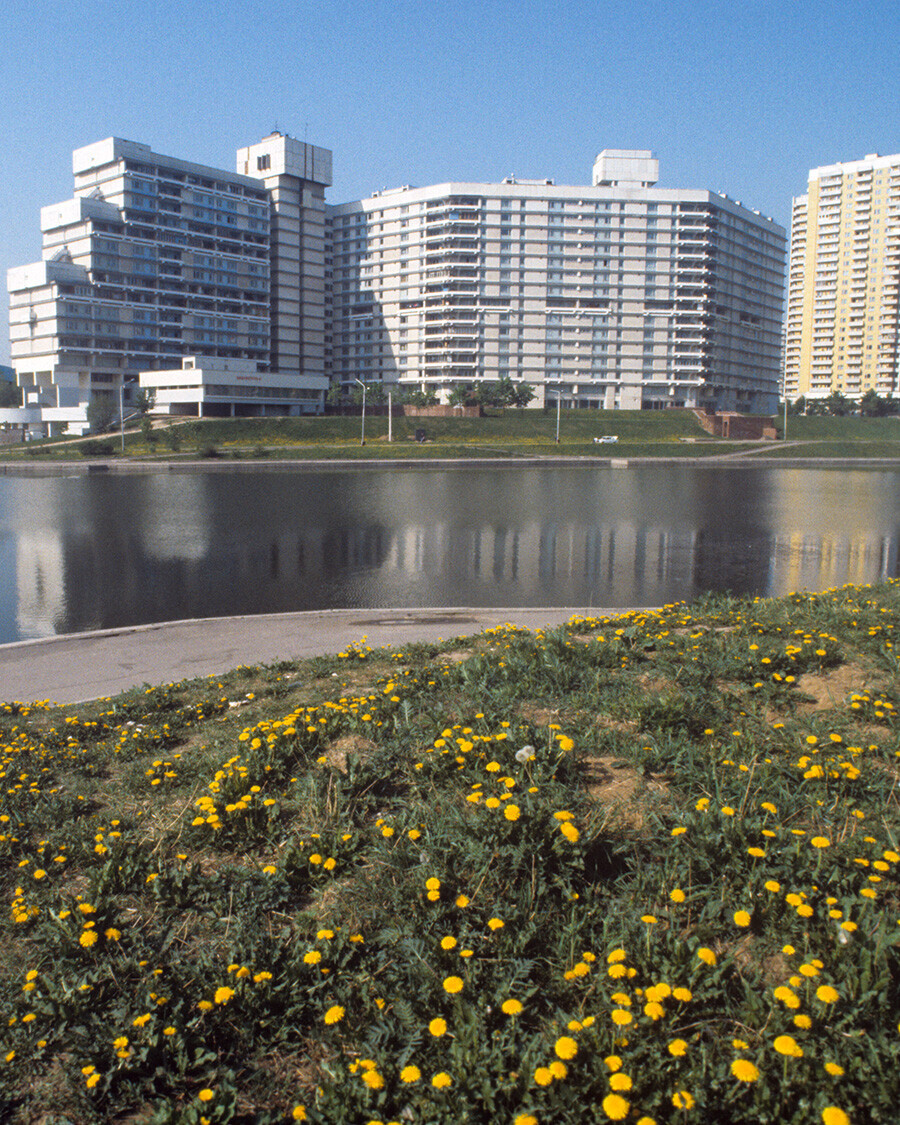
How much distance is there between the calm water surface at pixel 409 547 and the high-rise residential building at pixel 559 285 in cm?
10701

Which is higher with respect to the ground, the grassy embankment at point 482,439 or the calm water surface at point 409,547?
the grassy embankment at point 482,439

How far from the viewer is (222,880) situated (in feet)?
14.9

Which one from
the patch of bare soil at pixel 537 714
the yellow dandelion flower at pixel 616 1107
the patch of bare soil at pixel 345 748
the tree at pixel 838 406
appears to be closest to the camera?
the yellow dandelion flower at pixel 616 1107

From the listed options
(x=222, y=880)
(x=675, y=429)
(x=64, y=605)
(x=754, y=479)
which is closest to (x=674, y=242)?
(x=675, y=429)

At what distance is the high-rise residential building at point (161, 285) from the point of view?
122m

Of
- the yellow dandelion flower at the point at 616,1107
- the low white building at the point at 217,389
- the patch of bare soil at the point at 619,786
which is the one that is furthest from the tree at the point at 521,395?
the yellow dandelion flower at the point at 616,1107

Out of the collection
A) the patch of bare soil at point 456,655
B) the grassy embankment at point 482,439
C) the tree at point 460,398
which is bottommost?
the patch of bare soil at point 456,655

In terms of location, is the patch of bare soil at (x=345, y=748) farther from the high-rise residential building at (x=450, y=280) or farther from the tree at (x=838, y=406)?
the tree at (x=838, y=406)

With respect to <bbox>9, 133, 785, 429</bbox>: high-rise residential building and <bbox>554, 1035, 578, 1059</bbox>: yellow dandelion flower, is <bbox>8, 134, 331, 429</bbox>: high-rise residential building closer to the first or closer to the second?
<bbox>9, 133, 785, 429</bbox>: high-rise residential building

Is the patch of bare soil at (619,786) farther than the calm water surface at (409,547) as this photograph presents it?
No

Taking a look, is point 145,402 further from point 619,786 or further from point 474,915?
point 474,915

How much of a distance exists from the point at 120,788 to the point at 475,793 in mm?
2862

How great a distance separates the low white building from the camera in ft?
379

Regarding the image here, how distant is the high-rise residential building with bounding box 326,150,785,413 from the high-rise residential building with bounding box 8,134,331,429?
23.2 meters
